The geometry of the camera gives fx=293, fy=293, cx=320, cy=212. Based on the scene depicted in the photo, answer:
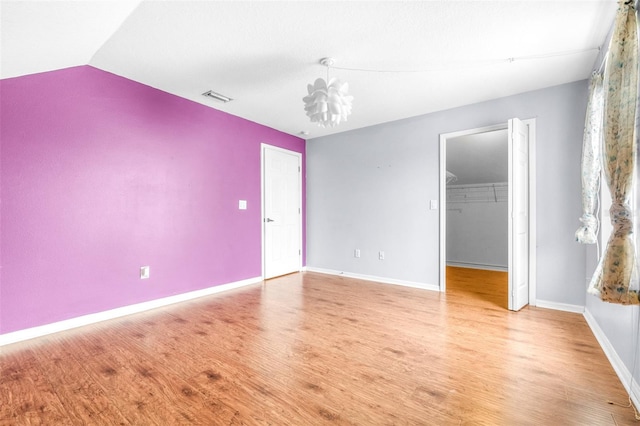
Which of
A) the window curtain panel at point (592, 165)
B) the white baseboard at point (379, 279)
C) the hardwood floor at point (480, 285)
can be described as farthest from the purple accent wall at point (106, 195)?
the window curtain panel at point (592, 165)

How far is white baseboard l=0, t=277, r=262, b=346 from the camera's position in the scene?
7.88 ft

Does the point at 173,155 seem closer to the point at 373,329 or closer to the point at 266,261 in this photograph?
the point at 266,261

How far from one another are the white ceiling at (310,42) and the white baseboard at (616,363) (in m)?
2.37

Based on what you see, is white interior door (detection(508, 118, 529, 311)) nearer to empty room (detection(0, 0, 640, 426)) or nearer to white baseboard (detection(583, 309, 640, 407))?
empty room (detection(0, 0, 640, 426))

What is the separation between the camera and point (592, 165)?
2480mm

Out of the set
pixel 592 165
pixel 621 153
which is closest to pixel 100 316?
pixel 621 153

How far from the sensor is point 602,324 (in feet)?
7.76

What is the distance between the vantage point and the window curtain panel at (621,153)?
1476mm

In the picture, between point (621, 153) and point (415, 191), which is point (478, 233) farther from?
point (621, 153)

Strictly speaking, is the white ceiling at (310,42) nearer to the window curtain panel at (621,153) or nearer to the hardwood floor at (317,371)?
the window curtain panel at (621,153)

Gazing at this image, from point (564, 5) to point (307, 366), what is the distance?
302cm

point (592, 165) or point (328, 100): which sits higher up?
point (328, 100)

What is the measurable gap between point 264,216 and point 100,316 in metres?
2.40

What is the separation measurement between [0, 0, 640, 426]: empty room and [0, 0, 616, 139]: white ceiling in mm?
20
